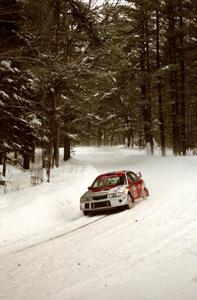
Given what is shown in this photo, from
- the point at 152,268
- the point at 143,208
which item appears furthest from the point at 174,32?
the point at 152,268

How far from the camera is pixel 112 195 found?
1533 centimetres

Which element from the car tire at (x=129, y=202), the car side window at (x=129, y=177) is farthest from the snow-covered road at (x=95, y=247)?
the car side window at (x=129, y=177)

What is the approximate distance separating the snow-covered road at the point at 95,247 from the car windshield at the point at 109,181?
1195 millimetres

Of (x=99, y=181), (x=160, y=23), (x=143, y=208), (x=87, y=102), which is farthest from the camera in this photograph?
(x=160, y=23)

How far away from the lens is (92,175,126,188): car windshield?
54.5 ft

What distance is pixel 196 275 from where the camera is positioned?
24.0ft

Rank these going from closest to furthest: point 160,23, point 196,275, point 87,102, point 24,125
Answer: point 196,275 < point 24,125 < point 87,102 < point 160,23

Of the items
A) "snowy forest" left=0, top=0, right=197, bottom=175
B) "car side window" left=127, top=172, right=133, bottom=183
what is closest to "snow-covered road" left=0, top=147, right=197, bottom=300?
"car side window" left=127, top=172, right=133, bottom=183

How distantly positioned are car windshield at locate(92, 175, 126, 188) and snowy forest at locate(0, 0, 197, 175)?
334 cm

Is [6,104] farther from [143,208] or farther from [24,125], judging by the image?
[143,208]

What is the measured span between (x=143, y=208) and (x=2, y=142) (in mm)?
7415

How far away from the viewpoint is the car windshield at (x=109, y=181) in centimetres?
1662

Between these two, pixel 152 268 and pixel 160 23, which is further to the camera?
pixel 160 23

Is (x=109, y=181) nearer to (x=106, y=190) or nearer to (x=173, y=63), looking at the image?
(x=106, y=190)
